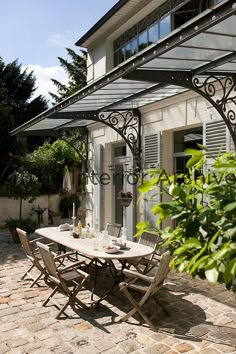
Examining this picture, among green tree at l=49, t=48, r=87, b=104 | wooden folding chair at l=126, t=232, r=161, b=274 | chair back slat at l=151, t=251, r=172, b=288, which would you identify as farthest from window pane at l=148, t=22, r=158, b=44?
green tree at l=49, t=48, r=87, b=104

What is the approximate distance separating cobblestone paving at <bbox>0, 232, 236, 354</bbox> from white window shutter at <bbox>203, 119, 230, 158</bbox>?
227 cm

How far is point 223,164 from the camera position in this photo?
1.26 m

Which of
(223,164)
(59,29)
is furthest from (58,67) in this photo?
(223,164)

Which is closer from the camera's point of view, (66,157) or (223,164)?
(223,164)

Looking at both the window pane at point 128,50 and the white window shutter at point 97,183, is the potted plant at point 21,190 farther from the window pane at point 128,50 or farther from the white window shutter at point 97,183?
the window pane at point 128,50

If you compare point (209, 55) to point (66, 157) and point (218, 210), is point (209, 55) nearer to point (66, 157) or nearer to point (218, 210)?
point (218, 210)

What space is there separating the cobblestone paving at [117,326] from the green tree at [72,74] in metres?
18.2

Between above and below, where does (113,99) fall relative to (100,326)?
above

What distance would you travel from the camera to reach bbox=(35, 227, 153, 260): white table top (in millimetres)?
4645

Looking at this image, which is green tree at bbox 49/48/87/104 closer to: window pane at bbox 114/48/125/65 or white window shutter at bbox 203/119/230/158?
window pane at bbox 114/48/125/65

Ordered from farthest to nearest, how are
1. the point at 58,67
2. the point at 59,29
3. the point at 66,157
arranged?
1. the point at 58,67
2. the point at 66,157
3. the point at 59,29

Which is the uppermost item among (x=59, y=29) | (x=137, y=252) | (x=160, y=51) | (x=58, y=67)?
(x=58, y=67)

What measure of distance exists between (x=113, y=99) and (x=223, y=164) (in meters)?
6.27

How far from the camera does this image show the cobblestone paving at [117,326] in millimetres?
3559
